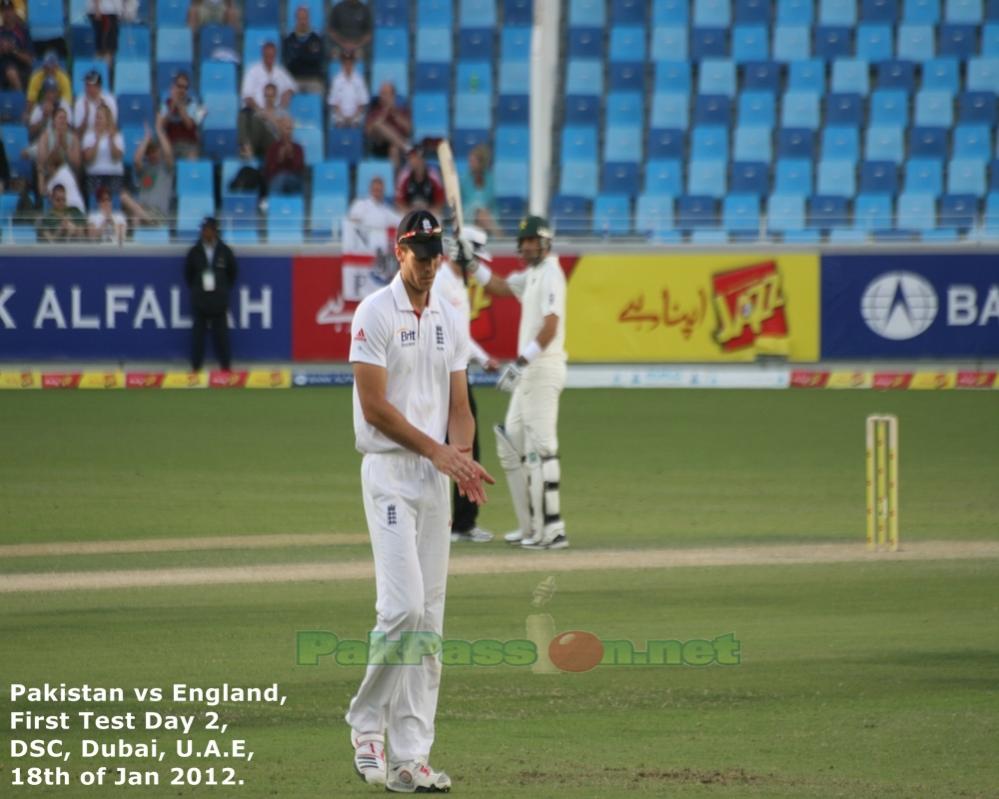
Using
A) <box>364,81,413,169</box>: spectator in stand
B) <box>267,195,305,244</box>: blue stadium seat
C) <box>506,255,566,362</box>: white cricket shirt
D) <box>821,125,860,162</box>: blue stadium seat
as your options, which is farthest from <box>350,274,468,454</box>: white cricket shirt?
<box>821,125,860,162</box>: blue stadium seat

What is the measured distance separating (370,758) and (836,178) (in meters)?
20.3

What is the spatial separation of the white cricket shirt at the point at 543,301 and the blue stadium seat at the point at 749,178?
1329 cm

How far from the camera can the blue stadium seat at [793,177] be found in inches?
1011

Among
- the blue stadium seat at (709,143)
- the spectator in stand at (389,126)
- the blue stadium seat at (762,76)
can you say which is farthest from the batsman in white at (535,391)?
the blue stadium seat at (762,76)

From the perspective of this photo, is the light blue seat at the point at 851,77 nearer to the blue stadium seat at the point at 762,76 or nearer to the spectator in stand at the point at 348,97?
the blue stadium seat at the point at 762,76

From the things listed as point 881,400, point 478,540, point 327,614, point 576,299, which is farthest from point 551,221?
point 327,614

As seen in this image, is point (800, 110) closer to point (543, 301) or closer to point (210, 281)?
point (210, 281)

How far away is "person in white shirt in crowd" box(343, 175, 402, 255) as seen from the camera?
22422mm

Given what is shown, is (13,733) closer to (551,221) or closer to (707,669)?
(707,669)

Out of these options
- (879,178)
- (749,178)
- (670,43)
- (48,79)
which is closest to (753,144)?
(749,178)

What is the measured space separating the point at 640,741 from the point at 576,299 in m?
15.4

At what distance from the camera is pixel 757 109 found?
2656 cm

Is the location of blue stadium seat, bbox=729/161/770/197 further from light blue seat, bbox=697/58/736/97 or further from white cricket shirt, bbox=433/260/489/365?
white cricket shirt, bbox=433/260/489/365

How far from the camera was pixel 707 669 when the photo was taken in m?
8.91
